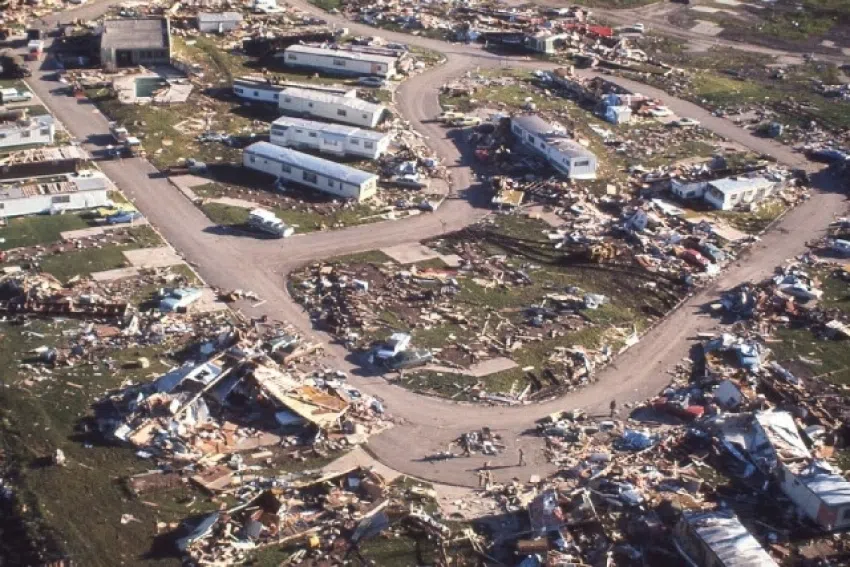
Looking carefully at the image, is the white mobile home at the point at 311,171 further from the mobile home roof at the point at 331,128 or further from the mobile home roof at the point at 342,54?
the mobile home roof at the point at 342,54

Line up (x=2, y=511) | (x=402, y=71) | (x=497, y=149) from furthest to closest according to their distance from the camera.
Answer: (x=402, y=71), (x=497, y=149), (x=2, y=511)

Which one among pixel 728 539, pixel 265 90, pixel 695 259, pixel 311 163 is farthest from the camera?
pixel 265 90

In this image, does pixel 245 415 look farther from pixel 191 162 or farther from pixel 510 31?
pixel 510 31

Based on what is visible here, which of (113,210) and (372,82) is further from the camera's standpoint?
(372,82)

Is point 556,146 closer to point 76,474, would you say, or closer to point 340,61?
point 340,61

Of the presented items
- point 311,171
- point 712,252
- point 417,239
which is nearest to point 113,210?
point 311,171

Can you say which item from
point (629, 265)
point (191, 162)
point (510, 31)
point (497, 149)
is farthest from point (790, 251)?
point (510, 31)

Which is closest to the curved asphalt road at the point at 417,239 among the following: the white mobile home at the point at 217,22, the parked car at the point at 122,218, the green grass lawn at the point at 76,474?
the parked car at the point at 122,218
